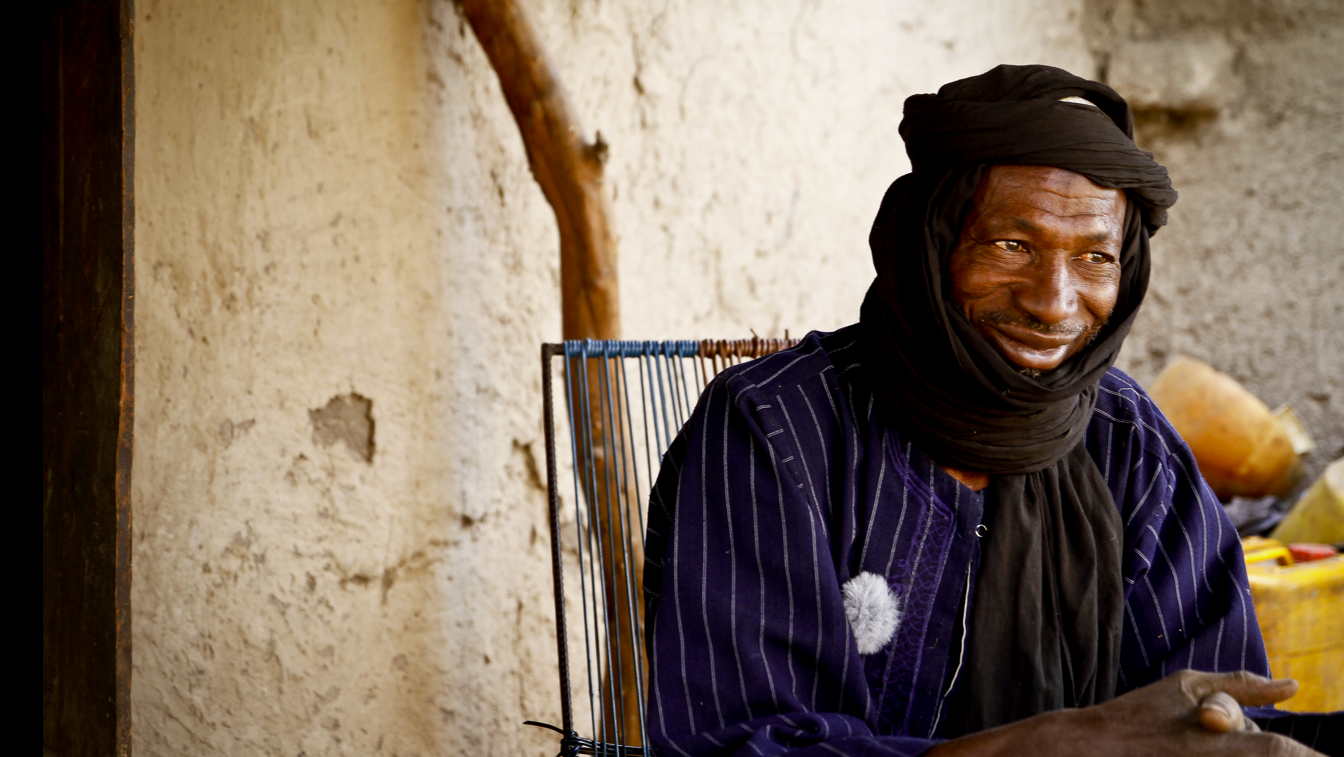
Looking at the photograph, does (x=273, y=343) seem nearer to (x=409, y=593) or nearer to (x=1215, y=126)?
(x=409, y=593)

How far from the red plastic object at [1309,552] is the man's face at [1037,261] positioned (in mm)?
1663

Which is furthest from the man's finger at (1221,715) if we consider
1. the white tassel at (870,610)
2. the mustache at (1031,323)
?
the mustache at (1031,323)

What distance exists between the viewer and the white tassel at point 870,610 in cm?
136

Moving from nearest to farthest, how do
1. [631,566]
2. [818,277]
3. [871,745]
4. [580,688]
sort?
[871,745] → [631,566] → [580,688] → [818,277]

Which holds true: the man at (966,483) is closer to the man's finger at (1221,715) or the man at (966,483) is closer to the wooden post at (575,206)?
the man's finger at (1221,715)

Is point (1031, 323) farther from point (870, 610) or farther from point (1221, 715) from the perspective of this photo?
point (1221, 715)

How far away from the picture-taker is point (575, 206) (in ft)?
7.65

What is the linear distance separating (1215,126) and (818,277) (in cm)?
219

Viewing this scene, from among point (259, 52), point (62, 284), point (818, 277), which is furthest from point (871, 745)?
point (818, 277)

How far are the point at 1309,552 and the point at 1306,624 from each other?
0.35 m

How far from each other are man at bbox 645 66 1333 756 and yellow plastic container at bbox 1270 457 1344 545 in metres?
1.96

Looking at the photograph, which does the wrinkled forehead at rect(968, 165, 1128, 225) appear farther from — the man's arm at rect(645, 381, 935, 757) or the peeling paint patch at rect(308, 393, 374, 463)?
the peeling paint patch at rect(308, 393, 374, 463)

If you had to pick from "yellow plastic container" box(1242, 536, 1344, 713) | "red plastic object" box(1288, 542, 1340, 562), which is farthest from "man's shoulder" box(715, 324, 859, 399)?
"red plastic object" box(1288, 542, 1340, 562)

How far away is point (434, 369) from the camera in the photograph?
2326 mm
